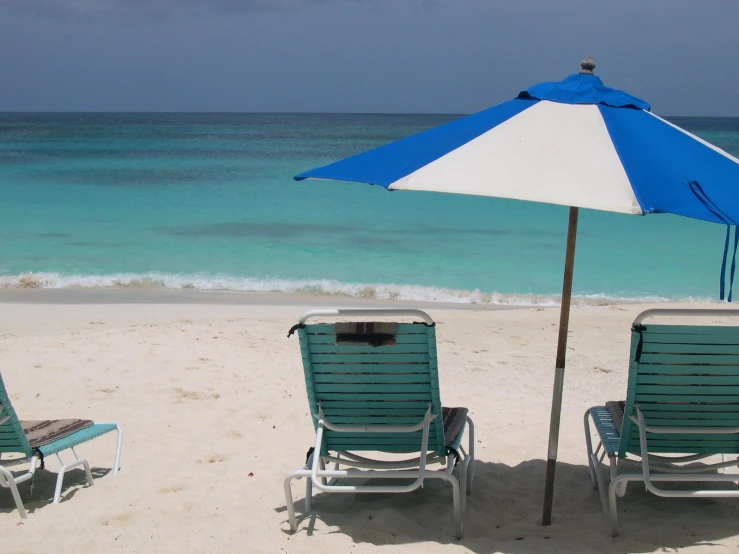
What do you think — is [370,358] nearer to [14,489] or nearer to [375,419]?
[375,419]

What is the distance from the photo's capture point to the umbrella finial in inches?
138

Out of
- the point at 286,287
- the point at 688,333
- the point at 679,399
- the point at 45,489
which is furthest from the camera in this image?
the point at 286,287

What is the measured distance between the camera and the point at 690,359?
3.20 meters

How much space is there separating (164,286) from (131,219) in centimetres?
739

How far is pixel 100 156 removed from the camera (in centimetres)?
3772

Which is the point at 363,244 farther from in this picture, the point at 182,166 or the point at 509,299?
the point at 182,166

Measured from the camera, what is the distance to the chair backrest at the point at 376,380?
326cm

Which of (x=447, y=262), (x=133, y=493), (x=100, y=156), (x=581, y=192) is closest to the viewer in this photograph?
(x=581, y=192)

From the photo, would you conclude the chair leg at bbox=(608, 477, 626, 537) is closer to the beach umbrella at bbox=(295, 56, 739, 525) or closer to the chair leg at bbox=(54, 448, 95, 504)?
the beach umbrella at bbox=(295, 56, 739, 525)

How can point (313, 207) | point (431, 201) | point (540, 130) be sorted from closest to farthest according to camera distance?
point (540, 130)
point (313, 207)
point (431, 201)

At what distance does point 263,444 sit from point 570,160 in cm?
261

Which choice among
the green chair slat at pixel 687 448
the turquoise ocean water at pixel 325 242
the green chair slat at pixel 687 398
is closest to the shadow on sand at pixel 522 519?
the green chair slat at pixel 687 448

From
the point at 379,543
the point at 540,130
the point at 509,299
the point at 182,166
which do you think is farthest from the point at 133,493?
the point at 182,166

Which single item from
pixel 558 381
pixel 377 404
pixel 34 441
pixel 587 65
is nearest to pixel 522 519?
pixel 558 381
